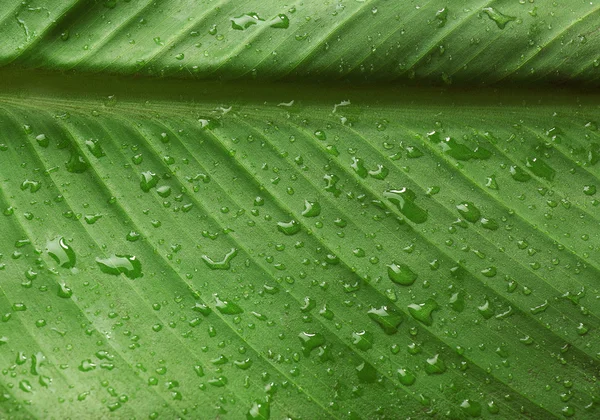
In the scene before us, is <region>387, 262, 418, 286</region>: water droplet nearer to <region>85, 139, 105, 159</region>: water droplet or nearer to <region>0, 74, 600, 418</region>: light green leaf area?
<region>0, 74, 600, 418</region>: light green leaf area

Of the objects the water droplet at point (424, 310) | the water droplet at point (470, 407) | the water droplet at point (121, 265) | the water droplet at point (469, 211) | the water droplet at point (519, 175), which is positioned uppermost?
the water droplet at point (519, 175)

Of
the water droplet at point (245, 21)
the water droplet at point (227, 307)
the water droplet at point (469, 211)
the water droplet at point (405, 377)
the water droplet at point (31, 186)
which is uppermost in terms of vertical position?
the water droplet at point (245, 21)

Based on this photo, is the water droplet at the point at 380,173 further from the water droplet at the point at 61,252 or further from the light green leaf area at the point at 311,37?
the water droplet at the point at 61,252

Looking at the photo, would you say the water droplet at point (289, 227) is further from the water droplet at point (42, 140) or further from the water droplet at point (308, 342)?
the water droplet at point (42, 140)

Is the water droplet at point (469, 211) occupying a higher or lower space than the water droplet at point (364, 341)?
higher

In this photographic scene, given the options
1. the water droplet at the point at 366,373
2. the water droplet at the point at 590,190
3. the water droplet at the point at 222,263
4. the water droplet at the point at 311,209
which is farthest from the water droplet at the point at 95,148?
the water droplet at the point at 590,190

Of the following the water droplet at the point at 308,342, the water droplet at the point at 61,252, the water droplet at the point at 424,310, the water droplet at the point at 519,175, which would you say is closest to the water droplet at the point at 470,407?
the water droplet at the point at 424,310

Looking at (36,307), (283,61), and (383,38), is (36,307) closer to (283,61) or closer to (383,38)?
(283,61)

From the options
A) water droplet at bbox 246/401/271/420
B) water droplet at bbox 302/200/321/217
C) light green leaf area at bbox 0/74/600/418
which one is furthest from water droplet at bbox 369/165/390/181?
water droplet at bbox 246/401/271/420
